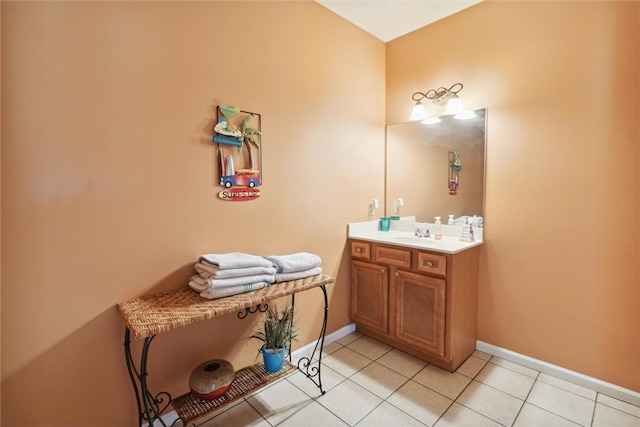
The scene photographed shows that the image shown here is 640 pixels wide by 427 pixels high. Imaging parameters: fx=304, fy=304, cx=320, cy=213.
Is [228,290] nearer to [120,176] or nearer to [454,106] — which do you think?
[120,176]

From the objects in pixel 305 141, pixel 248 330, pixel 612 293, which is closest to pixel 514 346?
pixel 612 293

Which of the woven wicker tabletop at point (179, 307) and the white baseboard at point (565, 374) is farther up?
the woven wicker tabletop at point (179, 307)

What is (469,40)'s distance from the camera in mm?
2369

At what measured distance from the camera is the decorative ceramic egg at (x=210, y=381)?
1.51 meters

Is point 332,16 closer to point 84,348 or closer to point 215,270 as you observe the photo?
point 215,270

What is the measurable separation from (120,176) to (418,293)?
1981 mm

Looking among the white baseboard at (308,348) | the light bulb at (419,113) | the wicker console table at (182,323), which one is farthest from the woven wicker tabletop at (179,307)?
the light bulb at (419,113)

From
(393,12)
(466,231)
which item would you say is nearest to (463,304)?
(466,231)

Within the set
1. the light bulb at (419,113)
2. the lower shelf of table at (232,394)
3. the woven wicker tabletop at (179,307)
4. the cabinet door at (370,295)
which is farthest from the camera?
the light bulb at (419,113)

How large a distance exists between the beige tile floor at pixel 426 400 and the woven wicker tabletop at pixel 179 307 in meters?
0.74

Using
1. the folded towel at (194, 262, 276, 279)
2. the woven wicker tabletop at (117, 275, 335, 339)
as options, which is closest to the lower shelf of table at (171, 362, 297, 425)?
the woven wicker tabletop at (117, 275, 335, 339)

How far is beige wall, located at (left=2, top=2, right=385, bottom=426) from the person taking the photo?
1.25 meters

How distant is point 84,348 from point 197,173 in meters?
0.99

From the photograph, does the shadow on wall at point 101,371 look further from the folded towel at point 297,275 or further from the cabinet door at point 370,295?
the cabinet door at point 370,295
